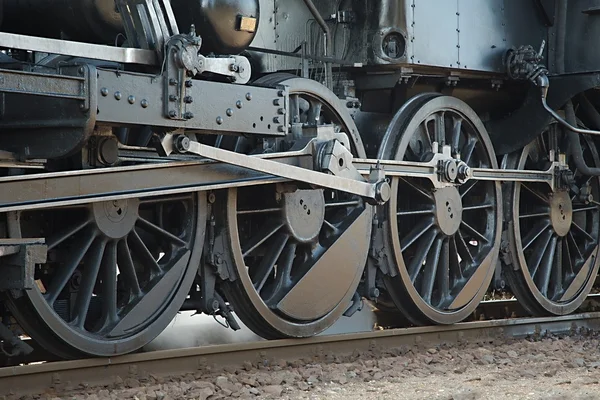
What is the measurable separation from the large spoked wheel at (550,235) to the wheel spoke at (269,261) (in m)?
2.67

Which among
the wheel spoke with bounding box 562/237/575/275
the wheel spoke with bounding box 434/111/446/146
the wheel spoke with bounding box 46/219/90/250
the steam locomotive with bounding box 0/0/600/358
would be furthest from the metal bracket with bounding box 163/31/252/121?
the wheel spoke with bounding box 562/237/575/275

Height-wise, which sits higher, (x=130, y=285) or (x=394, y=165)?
(x=394, y=165)

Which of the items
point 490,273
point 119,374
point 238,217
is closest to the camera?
point 119,374

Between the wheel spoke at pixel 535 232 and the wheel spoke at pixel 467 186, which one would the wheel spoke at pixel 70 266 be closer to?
the wheel spoke at pixel 467 186

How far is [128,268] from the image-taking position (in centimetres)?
675

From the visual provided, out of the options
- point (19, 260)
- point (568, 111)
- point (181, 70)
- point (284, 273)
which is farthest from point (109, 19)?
point (568, 111)

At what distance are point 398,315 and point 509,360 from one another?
2.20 metres

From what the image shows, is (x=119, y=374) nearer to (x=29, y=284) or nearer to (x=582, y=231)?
(x=29, y=284)

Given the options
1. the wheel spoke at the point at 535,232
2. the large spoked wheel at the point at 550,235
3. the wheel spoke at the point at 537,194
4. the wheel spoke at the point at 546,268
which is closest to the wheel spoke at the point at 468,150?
the large spoked wheel at the point at 550,235

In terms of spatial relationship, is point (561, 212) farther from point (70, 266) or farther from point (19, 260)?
point (19, 260)

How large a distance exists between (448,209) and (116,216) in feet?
10.3

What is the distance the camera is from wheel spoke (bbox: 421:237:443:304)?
8.78m

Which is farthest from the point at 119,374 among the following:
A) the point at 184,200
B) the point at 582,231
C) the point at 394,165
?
the point at 582,231

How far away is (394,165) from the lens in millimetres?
8156
